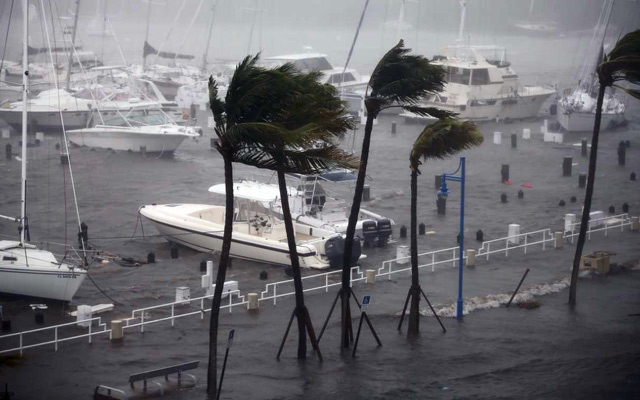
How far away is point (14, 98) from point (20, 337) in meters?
57.4

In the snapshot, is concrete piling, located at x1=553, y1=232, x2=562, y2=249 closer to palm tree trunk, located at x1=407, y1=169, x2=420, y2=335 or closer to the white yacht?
palm tree trunk, located at x1=407, y1=169, x2=420, y2=335

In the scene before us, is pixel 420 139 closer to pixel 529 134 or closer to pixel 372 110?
pixel 372 110

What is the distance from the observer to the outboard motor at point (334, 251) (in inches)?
1271

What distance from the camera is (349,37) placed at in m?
186

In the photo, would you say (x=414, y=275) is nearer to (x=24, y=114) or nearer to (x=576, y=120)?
(x=24, y=114)

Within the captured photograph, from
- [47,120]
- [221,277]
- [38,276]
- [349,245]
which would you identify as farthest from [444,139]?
[47,120]

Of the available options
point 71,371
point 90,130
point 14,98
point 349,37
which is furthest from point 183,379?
point 349,37

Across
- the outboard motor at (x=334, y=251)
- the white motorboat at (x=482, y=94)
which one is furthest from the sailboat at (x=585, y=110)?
the outboard motor at (x=334, y=251)

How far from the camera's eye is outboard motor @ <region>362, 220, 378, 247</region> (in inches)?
1410

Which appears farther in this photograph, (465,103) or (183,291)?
(465,103)

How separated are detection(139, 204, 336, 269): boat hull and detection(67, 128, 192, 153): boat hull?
20.0m

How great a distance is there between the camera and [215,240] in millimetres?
34562

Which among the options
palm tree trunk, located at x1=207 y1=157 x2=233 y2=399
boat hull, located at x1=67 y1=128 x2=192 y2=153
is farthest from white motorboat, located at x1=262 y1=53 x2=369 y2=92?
palm tree trunk, located at x1=207 y1=157 x2=233 y2=399

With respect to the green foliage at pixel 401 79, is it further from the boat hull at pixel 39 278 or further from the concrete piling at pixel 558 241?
the concrete piling at pixel 558 241
